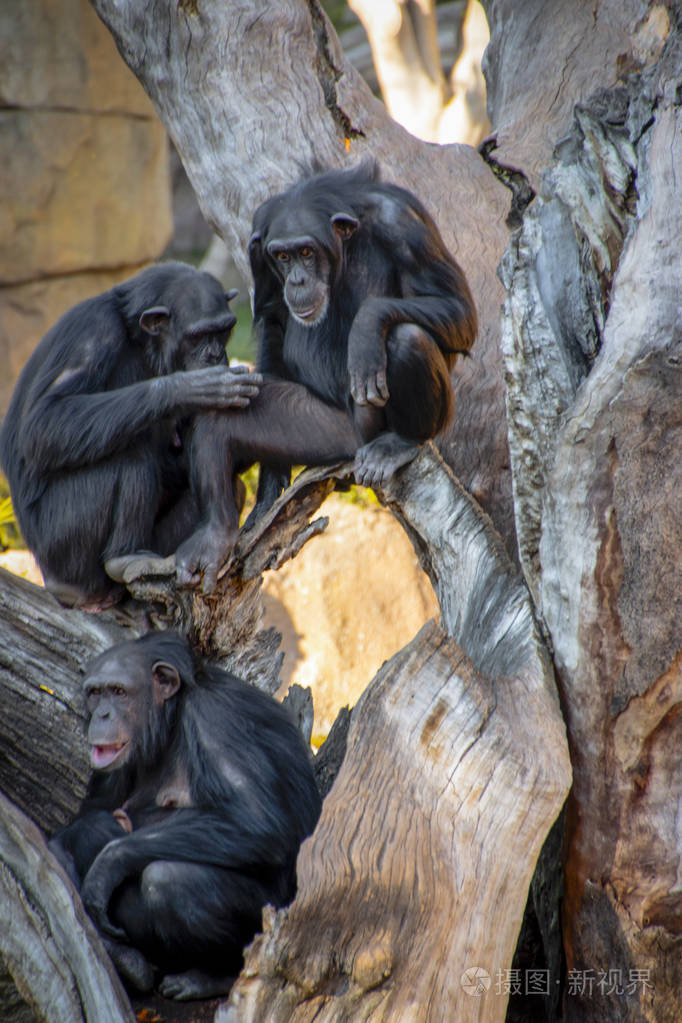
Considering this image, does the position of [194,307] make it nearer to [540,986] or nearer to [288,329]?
[288,329]

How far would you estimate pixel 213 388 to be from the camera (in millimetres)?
3910

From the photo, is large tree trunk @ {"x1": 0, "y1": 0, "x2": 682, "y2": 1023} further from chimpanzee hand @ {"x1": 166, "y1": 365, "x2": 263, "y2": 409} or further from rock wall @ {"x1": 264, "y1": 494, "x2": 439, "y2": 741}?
rock wall @ {"x1": 264, "y1": 494, "x2": 439, "y2": 741}

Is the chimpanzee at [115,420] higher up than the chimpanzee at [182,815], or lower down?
higher up

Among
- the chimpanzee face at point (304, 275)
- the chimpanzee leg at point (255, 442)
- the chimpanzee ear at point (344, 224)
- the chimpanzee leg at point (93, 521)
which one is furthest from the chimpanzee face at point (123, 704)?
the chimpanzee ear at point (344, 224)

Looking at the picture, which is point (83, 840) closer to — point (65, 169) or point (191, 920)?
point (191, 920)

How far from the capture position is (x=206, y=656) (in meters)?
4.13

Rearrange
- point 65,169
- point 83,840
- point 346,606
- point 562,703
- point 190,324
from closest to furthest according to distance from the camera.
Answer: point 562,703 < point 83,840 < point 190,324 < point 346,606 < point 65,169

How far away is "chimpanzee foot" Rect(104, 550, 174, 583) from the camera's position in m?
3.93

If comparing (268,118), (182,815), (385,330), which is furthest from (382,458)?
(268,118)

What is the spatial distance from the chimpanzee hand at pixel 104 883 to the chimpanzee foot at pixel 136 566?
3.53 ft

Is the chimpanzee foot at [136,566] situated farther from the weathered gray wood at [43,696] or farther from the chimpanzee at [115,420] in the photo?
the weathered gray wood at [43,696]

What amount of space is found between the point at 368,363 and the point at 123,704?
152cm

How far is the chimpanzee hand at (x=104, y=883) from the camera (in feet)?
10.6

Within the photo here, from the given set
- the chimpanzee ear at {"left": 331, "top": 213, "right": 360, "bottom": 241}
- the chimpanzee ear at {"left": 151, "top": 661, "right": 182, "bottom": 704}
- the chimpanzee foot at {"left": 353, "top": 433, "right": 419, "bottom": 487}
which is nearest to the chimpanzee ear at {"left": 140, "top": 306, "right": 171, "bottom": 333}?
the chimpanzee ear at {"left": 331, "top": 213, "right": 360, "bottom": 241}
